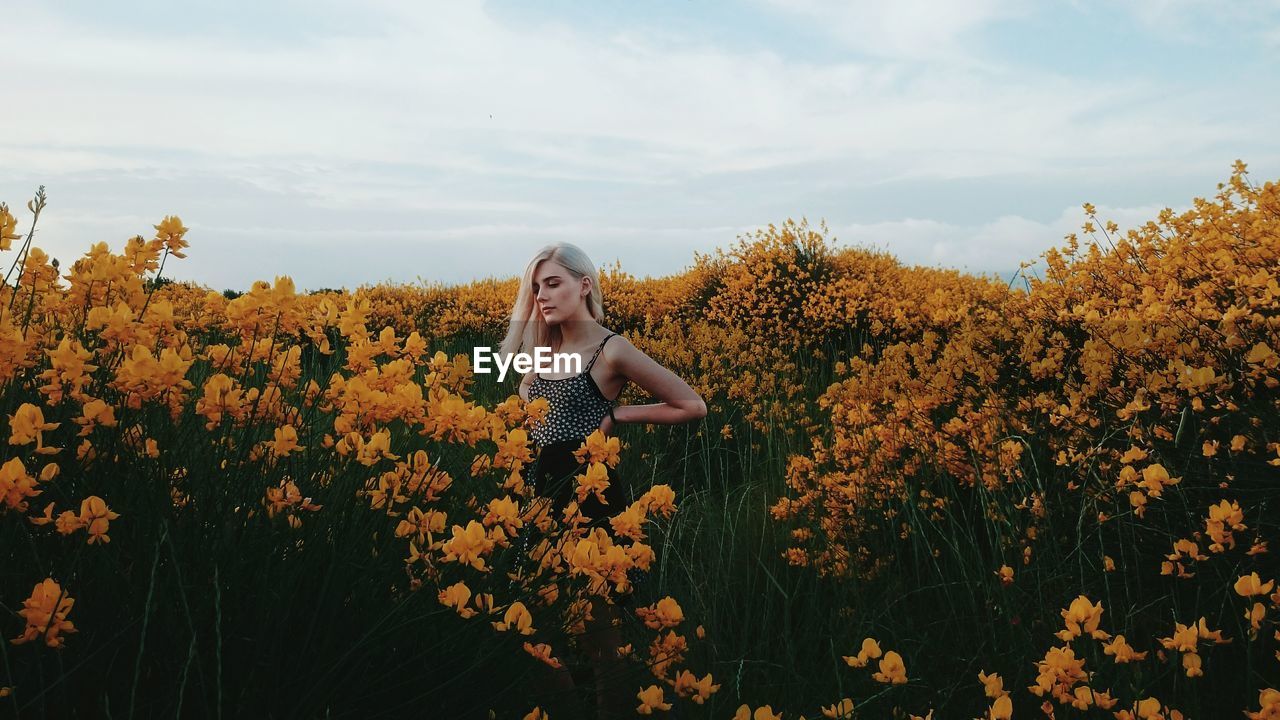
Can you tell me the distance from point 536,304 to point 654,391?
751 millimetres

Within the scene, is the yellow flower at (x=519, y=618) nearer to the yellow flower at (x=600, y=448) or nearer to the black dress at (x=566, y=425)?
the yellow flower at (x=600, y=448)

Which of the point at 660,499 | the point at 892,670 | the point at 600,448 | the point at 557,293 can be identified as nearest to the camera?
the point at 892,670

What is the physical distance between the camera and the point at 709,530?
417cm

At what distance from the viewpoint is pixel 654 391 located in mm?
3127

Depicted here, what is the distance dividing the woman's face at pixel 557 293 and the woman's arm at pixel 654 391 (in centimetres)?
24

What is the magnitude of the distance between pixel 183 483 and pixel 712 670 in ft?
5.59

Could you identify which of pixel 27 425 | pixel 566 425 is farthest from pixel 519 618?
pixel 566 425

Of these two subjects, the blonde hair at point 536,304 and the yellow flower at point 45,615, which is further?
the blonde hair at point 536,304

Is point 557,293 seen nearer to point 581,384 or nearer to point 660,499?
point 581,384

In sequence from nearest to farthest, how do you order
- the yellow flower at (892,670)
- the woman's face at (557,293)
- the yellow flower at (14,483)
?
the yellow flower at (14,483) < the yellow flower at (892,670) < the woman's face at (557,293)

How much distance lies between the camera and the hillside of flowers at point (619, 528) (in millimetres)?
1725

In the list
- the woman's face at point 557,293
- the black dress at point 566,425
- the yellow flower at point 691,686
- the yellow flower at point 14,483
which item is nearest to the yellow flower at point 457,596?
the yellow flower at point 691,686

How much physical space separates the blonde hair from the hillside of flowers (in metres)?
0.60

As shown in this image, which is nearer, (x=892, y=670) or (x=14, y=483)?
(x=14, y=483)
